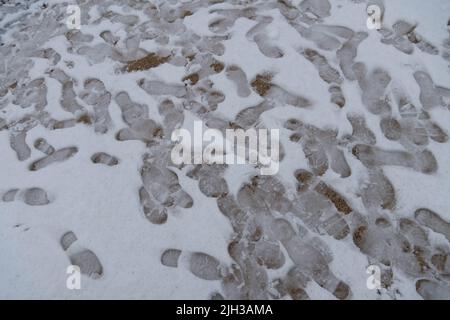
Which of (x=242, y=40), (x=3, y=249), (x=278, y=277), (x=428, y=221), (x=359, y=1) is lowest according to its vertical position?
(x=3, y=249)

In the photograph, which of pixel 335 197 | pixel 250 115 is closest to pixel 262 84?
pixel 250 115

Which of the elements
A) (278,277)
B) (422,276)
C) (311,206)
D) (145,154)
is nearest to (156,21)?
(145,154)

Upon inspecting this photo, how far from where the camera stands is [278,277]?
1.73m

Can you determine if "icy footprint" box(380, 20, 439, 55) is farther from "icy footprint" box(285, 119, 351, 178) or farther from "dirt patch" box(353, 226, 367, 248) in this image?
"dirt patch" box(353, 226, 367, 248)

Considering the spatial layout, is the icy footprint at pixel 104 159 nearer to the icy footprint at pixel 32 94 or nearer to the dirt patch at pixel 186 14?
the icy footprint at pixel 32 94

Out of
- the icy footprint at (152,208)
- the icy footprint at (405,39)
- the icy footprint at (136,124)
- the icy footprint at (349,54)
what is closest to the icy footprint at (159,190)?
the icy footprint at (152,208)

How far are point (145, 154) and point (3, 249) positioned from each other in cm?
77

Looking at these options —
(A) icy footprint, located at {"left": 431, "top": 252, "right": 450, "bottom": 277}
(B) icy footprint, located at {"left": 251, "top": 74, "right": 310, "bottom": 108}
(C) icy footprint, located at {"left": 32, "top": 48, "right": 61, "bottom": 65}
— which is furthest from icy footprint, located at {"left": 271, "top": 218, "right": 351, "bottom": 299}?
(C) icy footprint, located at {"left": 32, "top": 48, "right": 61, "bottom": 65}

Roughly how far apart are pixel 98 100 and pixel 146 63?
0.38 meters

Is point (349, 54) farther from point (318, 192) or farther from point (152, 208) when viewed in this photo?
point (152, 208)

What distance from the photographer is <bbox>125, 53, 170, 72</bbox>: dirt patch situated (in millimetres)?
2582

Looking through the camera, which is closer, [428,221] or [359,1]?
[428,221]
